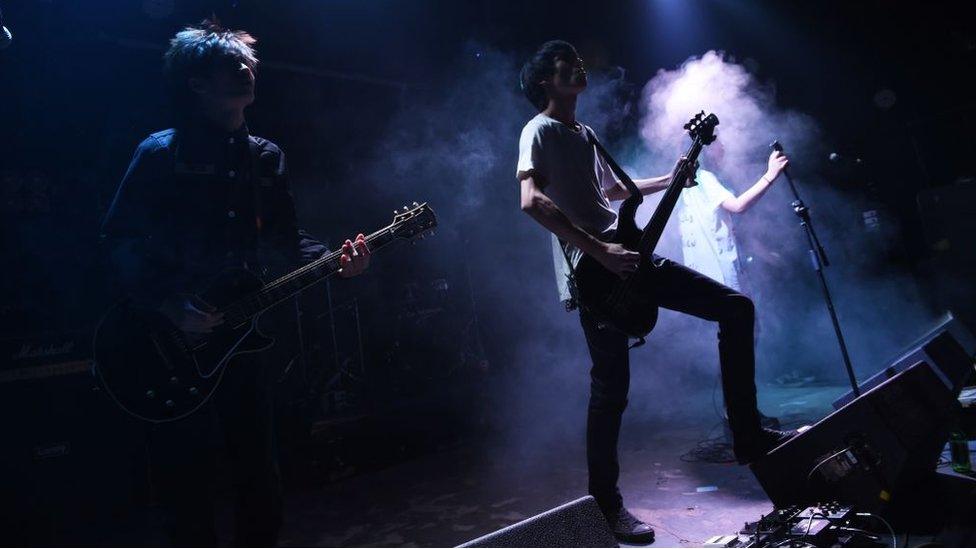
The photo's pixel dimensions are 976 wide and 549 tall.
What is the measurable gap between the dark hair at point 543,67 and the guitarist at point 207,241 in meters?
1.36

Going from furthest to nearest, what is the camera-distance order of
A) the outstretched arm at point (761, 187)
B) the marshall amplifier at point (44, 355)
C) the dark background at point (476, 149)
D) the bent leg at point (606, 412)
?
the dark background at point (476, 149) → the marshall amplifier at point (44, 355) → the outstretched arm at point (761, 187) → the bent leg at point (606, 412)

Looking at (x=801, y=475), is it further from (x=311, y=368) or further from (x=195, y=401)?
(x=311, y=368)

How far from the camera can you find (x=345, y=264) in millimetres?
2695

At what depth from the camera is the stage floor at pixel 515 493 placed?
3012 millimetres

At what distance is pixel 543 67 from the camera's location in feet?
10.2

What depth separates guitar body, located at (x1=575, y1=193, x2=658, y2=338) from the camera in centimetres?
261

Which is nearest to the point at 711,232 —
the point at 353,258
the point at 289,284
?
the point at 353,258

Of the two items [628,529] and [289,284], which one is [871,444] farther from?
[289,284]

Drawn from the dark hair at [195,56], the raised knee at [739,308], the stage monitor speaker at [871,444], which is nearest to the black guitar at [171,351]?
the dark hair at [195,56]

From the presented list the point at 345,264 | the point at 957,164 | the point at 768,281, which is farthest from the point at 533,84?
the point at 957,164

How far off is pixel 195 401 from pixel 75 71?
512 cm

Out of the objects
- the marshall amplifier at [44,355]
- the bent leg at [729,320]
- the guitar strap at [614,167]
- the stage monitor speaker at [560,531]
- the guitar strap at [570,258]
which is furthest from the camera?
the marshall amplifier at [44,355]

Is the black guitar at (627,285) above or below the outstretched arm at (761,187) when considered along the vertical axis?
below

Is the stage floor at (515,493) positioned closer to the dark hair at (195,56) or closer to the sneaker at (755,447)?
the sneaker at (755,447)
